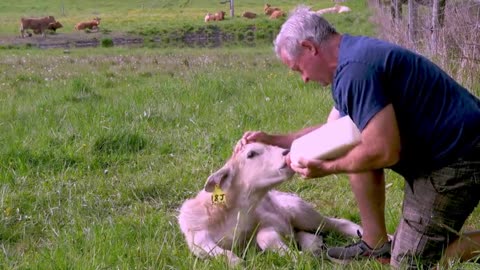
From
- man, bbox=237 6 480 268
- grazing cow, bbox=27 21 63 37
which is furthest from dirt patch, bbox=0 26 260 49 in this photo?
man, bbox=237 6 480 268

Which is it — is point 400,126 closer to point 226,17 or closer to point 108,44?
point 108,44

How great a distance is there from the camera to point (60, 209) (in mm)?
6004

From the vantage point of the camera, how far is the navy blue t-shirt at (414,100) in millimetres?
4078

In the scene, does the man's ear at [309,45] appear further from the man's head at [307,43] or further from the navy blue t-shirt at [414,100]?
the navy blue t-shirt at [414,100]

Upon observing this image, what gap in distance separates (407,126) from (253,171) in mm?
1333

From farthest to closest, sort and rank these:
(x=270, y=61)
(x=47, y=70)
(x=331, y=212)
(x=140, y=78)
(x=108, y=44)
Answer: (x=108, y=44)
(x=270, y=61)
(x=47, y=70)
(x=140, y=78)
(x=331, y=212)

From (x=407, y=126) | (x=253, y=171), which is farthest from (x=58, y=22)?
(x=407, y=126)

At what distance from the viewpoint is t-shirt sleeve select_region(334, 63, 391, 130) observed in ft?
13.1

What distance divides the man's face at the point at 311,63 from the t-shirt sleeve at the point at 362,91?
0.77 ft

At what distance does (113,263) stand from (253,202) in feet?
3.95

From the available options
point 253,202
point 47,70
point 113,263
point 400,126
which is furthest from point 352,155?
point 47,70

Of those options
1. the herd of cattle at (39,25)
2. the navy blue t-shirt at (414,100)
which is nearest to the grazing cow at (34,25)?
the herd of cattle at (39,25)

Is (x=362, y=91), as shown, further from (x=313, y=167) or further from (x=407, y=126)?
(x=313, y=167)

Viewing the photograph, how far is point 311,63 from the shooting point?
433 cm
